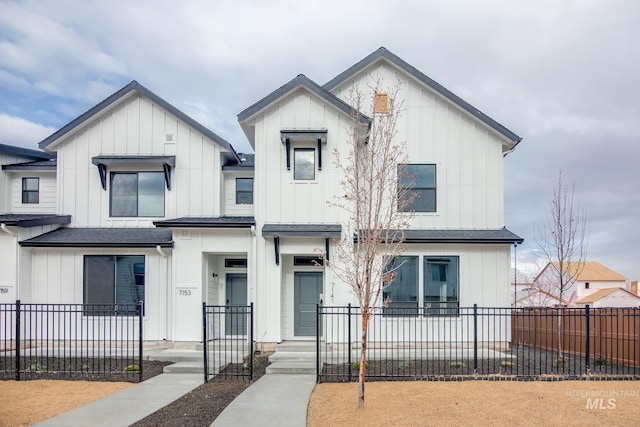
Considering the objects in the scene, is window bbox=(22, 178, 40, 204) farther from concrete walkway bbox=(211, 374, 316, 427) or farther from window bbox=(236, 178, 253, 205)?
concrete walkway bbox=(211, 374, 316, 427)

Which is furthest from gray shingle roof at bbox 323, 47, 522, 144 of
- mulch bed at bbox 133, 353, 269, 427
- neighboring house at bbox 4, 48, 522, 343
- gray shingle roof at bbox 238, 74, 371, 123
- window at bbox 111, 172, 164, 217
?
mulch bed at bbox 133, 353, 269, 427

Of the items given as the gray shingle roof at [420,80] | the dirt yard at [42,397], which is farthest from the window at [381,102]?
the dirt yard at [42,397]

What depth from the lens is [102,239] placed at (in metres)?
15.2

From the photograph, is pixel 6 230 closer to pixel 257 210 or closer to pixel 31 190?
pixel 31 190

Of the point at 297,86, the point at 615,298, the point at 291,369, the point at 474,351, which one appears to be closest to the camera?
the point at 474,351

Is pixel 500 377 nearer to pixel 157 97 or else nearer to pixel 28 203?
pixel 157 97

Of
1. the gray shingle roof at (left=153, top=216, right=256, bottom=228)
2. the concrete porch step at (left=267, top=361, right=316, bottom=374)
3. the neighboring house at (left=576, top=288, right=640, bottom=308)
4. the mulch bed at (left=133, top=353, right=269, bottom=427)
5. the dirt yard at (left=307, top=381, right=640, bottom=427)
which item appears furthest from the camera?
the neighboring house at (left=576, top=288, right=640, bottom=308)

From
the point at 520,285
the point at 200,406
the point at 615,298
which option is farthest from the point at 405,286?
the point at 615,298

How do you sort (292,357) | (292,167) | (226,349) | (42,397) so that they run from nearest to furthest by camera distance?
(42,397), (292,357), (226,349), (292,167)

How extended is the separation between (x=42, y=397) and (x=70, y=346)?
234 cm

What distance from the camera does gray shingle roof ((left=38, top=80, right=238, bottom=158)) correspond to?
15.9 metres

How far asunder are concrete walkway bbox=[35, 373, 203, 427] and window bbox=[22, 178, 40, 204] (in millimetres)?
9590

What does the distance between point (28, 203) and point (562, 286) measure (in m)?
17.9

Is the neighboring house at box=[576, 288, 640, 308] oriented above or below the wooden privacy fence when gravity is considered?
below
